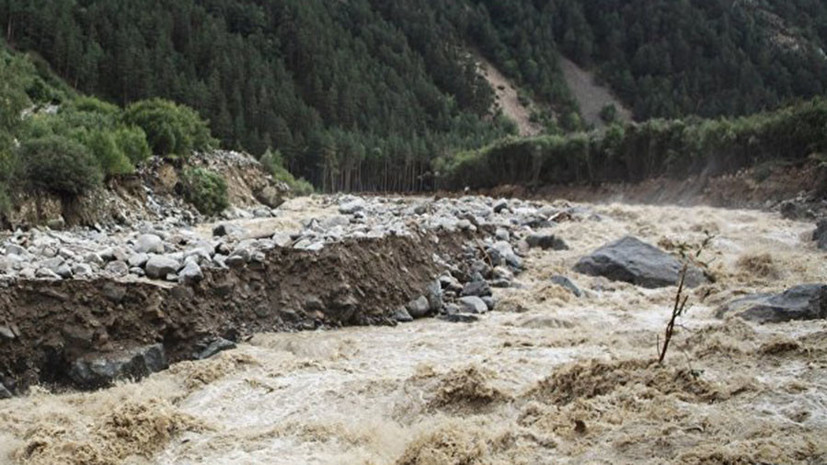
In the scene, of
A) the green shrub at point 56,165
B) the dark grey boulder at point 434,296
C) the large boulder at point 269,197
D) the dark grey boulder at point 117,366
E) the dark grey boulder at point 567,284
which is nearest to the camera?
the dark grey boulder at point 117,366

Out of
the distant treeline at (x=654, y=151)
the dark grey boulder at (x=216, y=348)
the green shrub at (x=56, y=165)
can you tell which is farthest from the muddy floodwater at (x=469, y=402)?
the distant treeline at (x=654, y=151)

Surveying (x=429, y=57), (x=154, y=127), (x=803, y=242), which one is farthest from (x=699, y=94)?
(x=154, y=127)

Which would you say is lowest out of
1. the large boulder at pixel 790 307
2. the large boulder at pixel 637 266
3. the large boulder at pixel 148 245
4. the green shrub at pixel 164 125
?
the large boulder at pixel 637 266

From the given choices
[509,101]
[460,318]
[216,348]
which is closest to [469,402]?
[216,348]

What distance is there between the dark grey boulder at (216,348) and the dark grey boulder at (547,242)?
10842 millimetres

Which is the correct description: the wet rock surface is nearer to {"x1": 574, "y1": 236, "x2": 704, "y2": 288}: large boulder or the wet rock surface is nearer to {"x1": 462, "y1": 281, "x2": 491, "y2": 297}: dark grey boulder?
{"x1": 462, "y1": 281, "x2": 491, "y2": 297}: dark grey boulder

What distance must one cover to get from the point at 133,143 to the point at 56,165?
5.17 metres

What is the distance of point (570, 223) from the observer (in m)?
24.8

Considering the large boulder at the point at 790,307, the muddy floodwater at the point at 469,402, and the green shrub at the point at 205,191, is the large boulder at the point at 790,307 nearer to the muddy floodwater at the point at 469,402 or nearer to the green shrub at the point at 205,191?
the muddy floodwater at the point at 469,402

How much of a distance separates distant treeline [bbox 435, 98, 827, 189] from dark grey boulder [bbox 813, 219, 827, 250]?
49.6ft

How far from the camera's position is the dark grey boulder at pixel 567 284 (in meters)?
16.3

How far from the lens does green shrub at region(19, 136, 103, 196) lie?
17219mm

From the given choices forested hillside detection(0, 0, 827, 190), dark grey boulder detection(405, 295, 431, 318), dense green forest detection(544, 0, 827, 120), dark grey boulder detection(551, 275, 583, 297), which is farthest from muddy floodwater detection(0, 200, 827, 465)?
dense green forest detection(544, 0, 827, 120)

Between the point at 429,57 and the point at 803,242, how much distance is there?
320ft
